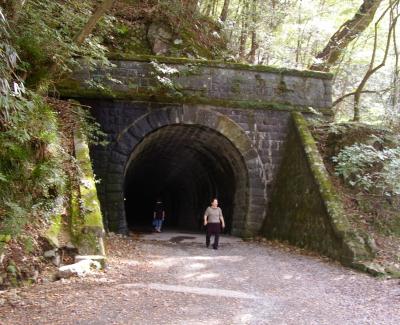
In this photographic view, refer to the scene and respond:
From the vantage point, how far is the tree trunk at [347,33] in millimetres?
15211

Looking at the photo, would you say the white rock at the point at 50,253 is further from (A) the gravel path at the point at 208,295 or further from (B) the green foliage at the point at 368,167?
(B) the green foliage at the point at 368,167

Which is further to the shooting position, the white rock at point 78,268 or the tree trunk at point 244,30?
the tree trunk at point 244,30

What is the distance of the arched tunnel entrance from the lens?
12.4 metres

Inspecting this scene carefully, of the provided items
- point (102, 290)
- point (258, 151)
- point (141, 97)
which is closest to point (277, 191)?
point (258, 151)

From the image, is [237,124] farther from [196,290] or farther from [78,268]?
[78,268]

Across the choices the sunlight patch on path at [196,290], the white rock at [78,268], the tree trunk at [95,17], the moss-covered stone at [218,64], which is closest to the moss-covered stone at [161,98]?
the moss-covered stone at [218,64]

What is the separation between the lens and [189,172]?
18297 mm

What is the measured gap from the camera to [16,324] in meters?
4.25

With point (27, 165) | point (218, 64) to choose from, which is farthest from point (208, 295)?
point (218, 64)

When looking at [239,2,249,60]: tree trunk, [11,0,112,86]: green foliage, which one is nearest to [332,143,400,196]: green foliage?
[11,0,112,86]: green foliage

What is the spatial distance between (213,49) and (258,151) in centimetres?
479

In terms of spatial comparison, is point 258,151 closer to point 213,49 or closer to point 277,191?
point 277,191

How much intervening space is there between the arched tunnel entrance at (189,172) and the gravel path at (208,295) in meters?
4.32

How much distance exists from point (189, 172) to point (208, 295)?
12.7m
